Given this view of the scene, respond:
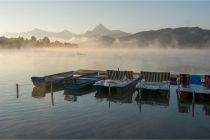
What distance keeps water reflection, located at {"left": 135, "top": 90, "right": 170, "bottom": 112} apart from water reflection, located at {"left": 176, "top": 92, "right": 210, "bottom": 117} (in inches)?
56.4

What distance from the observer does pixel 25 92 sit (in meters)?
34.8

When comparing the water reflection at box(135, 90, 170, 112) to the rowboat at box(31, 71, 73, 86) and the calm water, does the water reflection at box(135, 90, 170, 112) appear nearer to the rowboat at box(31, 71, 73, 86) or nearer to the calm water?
the calm water

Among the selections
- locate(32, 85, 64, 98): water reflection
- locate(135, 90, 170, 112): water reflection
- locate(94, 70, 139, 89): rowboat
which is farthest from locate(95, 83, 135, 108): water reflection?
locate(32, 85, 64, 98): water reflection

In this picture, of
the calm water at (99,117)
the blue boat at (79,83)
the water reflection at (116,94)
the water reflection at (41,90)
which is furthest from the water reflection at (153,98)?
the water reflection at (41,90)

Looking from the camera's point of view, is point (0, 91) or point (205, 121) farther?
point (0, 91)

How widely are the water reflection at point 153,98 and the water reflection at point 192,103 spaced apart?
4.70 feet

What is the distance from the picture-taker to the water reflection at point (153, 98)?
95.2ft

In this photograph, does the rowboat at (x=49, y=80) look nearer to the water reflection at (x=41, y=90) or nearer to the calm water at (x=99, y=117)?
the water reflection at (x=41, y=90)

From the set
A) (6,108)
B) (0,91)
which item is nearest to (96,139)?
(6,108)

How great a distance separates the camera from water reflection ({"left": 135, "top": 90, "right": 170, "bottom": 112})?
95.2 ft

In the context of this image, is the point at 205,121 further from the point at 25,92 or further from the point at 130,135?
the point at 25,92

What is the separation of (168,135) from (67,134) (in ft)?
22.4

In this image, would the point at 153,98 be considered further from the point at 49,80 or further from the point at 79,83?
the point at 49,80

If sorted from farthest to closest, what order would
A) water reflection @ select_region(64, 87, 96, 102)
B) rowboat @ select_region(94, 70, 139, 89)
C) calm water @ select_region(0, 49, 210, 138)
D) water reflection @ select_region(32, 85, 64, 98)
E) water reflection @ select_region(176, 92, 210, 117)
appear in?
water reflection @ select_region(32, 85, 64, 98) → rowboat @ select_region(94, 70, 139, 89) → water reflection @ select_region(64, 87, 96, 102) → water reflection @ select_region(176, 92, 210, 117) → calm water @ select_region(0, 49, 210, 138)
